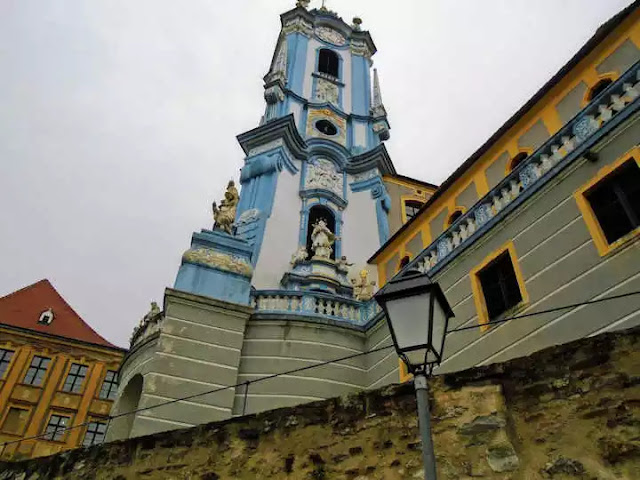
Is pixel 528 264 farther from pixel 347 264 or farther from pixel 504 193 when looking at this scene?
pixel 347 264

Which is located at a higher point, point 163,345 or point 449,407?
point 163,345

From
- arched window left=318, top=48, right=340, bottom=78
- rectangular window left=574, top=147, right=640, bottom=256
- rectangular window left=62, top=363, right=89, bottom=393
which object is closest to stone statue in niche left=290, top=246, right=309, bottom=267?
rectangular window left=574, top=147, right=640, bottom=256

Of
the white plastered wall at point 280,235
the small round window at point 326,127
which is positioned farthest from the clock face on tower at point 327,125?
the white plastered wall at point 280,235

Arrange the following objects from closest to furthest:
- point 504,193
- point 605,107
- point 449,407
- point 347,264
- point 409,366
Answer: point 409,366, point 449,407, point 605,107, point 504,193, point 347,264

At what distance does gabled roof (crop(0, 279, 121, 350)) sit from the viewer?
99.7ft

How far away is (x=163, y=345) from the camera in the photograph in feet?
38.1

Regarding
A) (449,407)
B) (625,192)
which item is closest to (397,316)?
(449,407)

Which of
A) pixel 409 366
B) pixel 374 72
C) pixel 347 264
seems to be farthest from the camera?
pixel 374 72

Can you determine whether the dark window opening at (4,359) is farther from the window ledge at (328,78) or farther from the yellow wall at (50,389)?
the window ledge at (328,78)

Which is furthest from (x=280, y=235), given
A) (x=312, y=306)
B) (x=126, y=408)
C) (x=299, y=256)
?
(x=126, y=408)

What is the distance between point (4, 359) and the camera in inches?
1134

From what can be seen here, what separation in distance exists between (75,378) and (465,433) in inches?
1194

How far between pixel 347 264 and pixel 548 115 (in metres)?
7.51

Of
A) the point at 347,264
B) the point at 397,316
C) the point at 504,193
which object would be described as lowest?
the point at 397,316
